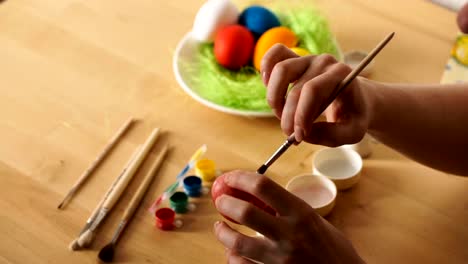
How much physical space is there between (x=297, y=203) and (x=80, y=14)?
661 millimetres

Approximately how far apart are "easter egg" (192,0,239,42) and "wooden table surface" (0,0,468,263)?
67mm

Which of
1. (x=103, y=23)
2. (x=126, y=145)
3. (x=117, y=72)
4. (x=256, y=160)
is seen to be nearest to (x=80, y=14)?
(x=103, y=23)

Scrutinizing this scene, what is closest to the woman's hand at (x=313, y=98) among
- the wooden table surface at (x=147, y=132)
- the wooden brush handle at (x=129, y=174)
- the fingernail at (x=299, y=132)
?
the fingernail at (x=299, y=132)

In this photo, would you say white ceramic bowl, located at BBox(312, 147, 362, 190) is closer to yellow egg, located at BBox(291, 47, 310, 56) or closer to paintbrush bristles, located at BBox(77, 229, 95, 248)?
yellow egg, located at BBox(291, 47, 310, 56)

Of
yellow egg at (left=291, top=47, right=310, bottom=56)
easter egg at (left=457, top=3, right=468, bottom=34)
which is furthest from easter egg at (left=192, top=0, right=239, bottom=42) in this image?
easter egg at (left=457, top=3, right=468, bottom=34)

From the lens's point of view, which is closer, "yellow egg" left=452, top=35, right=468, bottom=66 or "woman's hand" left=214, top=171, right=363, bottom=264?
→ "woman's hand" left=214, top=171, right=363, bottom=264

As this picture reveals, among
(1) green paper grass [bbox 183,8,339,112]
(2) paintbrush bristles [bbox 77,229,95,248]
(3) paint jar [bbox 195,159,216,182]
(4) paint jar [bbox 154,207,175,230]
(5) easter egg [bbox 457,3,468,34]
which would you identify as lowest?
(2) paintbrush bristles [bbox 77,229,95,248]

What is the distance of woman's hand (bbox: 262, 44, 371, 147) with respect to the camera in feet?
2.42

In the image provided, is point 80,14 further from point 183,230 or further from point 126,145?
point 183,230

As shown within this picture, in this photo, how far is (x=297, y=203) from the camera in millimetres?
692

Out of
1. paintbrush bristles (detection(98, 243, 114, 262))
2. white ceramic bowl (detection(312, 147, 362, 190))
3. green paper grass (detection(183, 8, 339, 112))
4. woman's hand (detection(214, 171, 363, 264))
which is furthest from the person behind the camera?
green paper grass (detection(183, 8, 339, 112))

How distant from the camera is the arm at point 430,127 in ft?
2.84

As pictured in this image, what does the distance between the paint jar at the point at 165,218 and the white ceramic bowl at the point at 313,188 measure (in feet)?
0.52

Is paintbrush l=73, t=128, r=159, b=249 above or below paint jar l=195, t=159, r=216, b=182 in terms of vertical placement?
below
